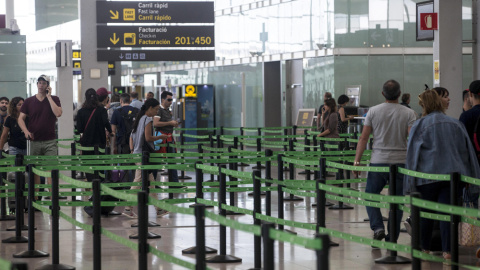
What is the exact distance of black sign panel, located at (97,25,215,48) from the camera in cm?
2056

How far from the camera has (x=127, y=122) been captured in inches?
601

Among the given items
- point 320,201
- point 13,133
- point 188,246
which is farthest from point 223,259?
point 13,133

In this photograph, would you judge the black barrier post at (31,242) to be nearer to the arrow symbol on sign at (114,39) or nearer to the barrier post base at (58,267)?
the barrier post base at (58,267)

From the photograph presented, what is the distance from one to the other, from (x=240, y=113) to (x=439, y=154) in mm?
24364

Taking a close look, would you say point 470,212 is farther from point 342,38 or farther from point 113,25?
point 342,38

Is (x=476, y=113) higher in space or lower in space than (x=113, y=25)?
lower

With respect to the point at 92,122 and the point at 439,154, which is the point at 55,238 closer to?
the point at 439,154

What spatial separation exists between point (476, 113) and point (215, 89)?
25436 millimetres

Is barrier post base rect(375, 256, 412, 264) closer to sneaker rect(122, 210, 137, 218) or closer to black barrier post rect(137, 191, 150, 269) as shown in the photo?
black barrier post rect(137, 191, 150, 269)

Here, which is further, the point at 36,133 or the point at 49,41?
the point at 49,41

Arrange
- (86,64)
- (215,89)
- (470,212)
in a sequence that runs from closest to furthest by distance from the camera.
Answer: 1. (470,212)
2. (86,64)
3. (215,89)

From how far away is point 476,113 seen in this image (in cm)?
914

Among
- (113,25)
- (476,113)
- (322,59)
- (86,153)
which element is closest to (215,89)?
(322,59)

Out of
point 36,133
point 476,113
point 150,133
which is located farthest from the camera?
point 36,133
